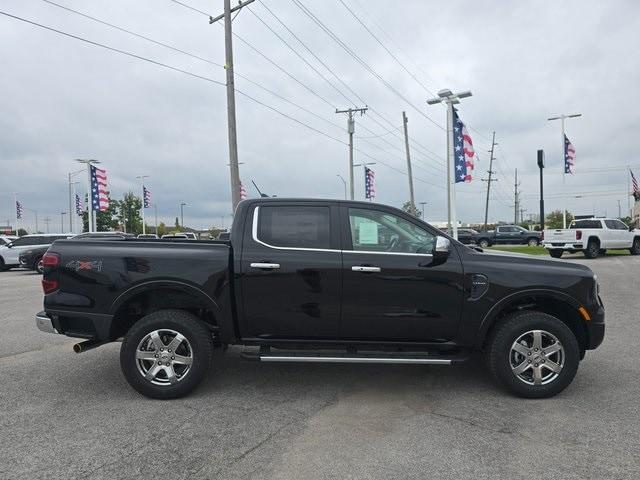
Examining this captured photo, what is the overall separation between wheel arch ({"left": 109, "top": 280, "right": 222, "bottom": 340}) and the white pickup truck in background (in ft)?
70.2

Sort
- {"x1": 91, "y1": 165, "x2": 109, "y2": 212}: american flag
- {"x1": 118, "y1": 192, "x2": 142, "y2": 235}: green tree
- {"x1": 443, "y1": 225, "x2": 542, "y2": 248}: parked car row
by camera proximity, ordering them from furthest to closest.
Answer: {"x1": 118, "y1": 192, "x2": 142, "y2": 235}: green tree, {"x1": 443, "y1": 225, "x2": 542, "y2": 248}: parked car row, {"x1": 91, "y1": 165, "x2": 109, "y2": 212}: american flag

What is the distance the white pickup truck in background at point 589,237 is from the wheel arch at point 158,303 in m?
21.4

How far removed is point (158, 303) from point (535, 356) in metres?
3.56

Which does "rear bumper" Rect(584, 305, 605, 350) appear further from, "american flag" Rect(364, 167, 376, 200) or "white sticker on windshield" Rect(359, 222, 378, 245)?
"american flag" Rect(364, 167, 376, 200)

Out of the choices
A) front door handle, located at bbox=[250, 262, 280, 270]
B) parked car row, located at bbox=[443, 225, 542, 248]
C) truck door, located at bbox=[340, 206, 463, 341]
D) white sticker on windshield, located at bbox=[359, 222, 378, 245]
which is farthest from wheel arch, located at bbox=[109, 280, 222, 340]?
parked car row, located at bbox=[443, 225, 542, 248]

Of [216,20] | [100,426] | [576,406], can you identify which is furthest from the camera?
[216,20]

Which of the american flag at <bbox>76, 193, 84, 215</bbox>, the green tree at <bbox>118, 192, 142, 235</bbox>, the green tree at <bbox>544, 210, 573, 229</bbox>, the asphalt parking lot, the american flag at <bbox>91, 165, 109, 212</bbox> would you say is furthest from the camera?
the green tree at <bbox>544, 210, 573, 229</bbox>

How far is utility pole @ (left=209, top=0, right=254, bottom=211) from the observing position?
18.8 meters

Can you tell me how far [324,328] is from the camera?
4.66 metres

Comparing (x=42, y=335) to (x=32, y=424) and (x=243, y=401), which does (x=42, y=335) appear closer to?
(x=32, y=424)

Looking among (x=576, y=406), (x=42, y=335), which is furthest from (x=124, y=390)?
(x=576, y=406)

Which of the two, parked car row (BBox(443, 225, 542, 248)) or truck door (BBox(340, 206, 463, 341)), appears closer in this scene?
truck door (BBox(340, 206, 463, 341))

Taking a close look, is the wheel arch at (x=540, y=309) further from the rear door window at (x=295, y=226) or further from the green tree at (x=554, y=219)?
the green tree at (x=554, y=219)

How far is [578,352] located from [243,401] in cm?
303
